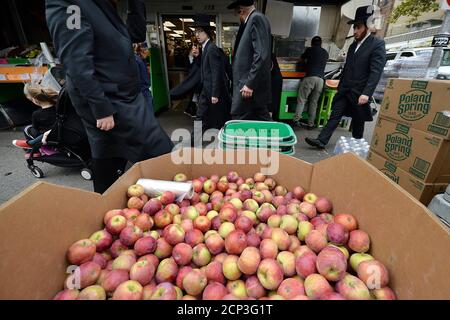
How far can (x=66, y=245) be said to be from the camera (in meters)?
0.99

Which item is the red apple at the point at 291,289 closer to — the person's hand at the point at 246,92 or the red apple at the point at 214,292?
the red apple at the point at 214,292

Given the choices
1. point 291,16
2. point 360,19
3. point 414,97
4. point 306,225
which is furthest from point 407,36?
point 306,225

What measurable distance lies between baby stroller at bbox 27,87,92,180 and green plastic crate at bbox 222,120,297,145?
1899 mm

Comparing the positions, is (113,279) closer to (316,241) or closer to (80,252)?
(80,252)

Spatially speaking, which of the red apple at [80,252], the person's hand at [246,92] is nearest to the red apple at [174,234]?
the red apple at [80,252]

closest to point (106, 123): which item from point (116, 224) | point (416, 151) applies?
point (116, 224)

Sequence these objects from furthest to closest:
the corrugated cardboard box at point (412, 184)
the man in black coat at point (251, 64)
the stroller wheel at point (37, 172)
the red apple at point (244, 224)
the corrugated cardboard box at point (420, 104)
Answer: the stroller wheel at point (37, 172) → the man in black coat at point (251, 64) → the corrugated cardboard box at point (412, 184) → the corrugated cardboard box at point (420, 104) → the red apple at point (244, 224)

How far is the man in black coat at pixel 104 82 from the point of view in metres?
1.32

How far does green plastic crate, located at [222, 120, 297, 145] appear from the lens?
2.00 metres

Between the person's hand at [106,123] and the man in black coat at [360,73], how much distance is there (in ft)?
10.5

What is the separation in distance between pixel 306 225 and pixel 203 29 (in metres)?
3.32

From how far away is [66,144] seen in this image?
295cm

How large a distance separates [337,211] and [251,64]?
2070 millimetres
